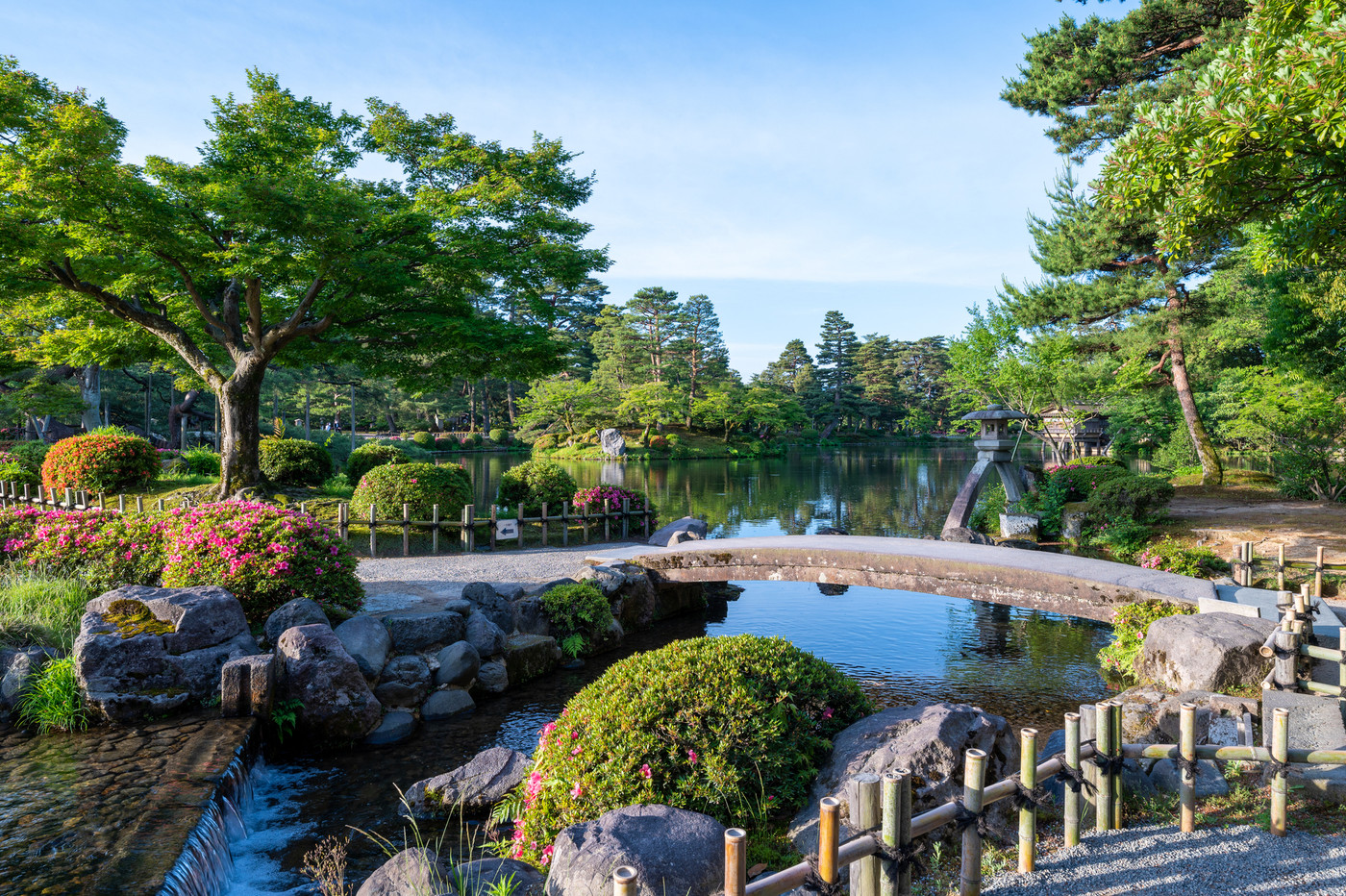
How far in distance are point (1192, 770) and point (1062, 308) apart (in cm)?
1974

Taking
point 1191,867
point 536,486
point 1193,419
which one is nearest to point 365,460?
point 536,486

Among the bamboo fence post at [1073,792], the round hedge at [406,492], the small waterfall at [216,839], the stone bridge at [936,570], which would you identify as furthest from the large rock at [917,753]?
the round hedge at [406,492]

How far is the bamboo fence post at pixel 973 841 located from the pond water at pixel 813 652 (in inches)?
135

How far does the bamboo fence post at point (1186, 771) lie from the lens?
3.84m

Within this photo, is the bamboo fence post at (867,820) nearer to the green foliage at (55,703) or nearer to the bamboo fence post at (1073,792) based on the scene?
the bamboo fence post at (1073,792)

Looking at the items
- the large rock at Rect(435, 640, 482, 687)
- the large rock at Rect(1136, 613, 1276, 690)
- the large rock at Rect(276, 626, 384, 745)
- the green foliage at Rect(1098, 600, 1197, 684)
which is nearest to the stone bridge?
the green foliage at Rect(1098, 600, 1197, 684)

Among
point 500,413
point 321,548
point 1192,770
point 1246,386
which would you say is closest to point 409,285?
point 321,548

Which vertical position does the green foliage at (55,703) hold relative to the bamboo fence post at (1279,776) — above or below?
below

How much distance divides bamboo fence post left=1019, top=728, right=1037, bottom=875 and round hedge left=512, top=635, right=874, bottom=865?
1.29 metres

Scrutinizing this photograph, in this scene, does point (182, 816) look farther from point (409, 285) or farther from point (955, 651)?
point (409, 285)

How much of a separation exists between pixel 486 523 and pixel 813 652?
6.63 metres

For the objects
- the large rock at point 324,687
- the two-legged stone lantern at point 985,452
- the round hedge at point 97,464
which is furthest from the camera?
the round hedge at point 97,464

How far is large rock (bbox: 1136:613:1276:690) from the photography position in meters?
5.79

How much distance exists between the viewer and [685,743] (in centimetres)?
435
